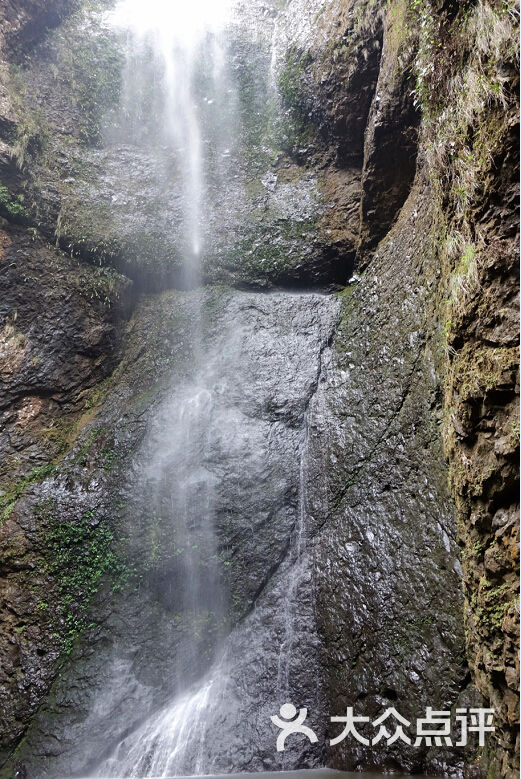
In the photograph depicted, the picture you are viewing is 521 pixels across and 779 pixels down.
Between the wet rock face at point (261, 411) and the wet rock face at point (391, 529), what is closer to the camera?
the wet rock face at point (261, 411)

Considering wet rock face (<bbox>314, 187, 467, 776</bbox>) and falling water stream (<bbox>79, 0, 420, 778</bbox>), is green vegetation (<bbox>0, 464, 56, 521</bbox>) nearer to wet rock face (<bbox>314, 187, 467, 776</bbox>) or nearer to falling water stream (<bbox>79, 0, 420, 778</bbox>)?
falling water stream (<bbox>79, 0, 420, 778</bbox>)

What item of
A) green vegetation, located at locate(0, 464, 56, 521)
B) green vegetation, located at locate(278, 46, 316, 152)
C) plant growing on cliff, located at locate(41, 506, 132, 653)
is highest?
green vegetation, located at locate(278, 46, 316, 152)

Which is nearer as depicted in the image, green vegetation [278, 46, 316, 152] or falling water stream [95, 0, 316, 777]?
falling water stream [95, 0, 316, 777]

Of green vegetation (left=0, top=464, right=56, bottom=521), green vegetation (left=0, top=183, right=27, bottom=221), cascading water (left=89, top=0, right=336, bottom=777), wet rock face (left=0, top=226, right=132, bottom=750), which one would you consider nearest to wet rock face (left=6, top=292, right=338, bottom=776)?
cascading water (left=89, top=0, right=336, bottom=777)

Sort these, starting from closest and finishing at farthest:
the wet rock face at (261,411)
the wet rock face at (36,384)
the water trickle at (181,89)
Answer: the wet rock face at (261,411) → the wet rock face at (36,384) → the water trickle at (181,89)

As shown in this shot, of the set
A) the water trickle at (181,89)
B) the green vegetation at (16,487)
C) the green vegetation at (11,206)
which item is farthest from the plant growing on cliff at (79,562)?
the water trickle at (181,89)

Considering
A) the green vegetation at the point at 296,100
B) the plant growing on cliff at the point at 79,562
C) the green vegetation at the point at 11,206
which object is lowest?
the plant growing on cliff at the point at 79,562

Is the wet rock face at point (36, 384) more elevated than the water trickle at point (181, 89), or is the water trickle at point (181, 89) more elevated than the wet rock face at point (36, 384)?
the water trickle at point (181, 89)

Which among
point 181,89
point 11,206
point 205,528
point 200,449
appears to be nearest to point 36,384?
point 200,449

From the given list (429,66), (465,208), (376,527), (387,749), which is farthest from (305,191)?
(387,749)

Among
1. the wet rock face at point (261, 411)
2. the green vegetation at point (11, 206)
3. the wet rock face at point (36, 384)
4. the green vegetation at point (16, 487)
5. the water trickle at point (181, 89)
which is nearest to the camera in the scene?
the wet rock face at point (261, 411)

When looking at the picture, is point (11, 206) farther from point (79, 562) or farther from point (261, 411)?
point (79, 562)

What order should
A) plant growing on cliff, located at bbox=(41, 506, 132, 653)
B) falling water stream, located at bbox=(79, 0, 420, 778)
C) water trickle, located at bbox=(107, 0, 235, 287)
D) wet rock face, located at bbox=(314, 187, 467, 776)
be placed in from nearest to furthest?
wet rock face, located at bbox=(314, 187, 467, 776), falling water stream, located at bbox=(79, 0, 420, 778), plant growing on cliff, located at bbox=(41, 506, 132, 653), water trickle, located at bbox=(107, 0, 235, 287)

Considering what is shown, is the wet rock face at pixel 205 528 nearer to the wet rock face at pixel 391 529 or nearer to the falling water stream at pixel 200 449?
the falling water stream at pixel 200 449
